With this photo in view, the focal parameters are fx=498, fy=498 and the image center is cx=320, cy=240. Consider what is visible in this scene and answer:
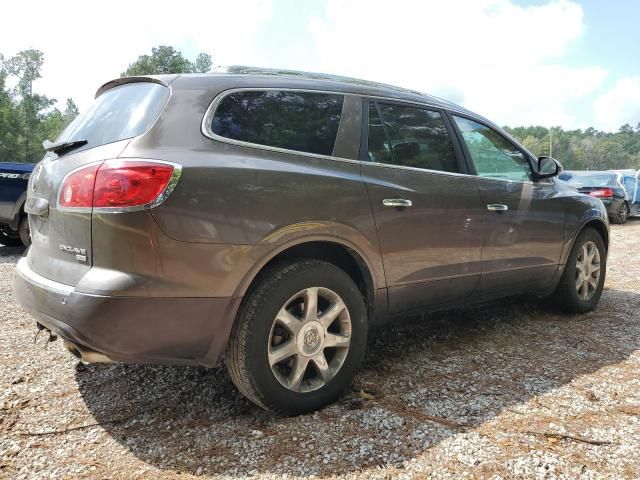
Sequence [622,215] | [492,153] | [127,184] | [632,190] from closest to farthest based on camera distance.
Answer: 1. [127,184]
2. [492,153]
3. [622,215]
4. [632,190]

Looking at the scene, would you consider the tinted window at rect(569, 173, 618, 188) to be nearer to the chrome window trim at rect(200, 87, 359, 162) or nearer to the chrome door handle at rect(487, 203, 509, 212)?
the chrome door handle at rect(487, 203, 509, 212)

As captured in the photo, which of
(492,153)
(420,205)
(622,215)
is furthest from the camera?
(622,215)

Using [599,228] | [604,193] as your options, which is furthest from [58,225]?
[604,193]

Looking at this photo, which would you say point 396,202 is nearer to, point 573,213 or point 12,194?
point 573,213

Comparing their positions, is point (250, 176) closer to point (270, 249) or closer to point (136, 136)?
point (270, 249)

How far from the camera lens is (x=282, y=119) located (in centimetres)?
257

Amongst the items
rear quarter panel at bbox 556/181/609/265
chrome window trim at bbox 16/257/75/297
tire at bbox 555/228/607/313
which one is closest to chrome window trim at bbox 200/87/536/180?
chrome window trim at bbox 16/257/75/297

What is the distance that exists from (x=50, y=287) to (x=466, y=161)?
106 inches

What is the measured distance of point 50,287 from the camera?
7.33ft

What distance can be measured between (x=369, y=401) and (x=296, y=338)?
597mm

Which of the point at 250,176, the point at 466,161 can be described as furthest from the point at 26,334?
the point at 466,161

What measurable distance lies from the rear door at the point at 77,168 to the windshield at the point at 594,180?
1462cm

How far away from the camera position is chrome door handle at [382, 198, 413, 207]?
2803 mm

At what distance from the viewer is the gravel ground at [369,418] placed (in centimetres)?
212
